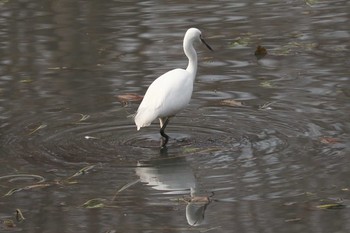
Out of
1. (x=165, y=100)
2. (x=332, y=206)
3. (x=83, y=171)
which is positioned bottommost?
(x=83, y=171)

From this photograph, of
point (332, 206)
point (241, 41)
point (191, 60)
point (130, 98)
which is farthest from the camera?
point (241, 41)

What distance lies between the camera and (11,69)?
13.4m

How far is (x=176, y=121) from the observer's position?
11.2 metres

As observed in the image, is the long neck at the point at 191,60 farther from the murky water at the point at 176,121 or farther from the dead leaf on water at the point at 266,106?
the dead leaf on water at the point at 266,106

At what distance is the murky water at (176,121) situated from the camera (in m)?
8.64

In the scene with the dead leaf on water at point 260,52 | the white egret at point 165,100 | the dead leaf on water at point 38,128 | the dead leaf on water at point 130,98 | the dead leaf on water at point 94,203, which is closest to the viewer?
the dead leaf on water at point 94,203

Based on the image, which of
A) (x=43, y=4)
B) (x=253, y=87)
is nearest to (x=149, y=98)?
(x=253, y=87)

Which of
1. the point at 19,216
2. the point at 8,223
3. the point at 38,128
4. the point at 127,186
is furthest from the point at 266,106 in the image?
the point at 8,223

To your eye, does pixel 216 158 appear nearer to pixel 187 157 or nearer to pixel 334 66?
pixel 187 157

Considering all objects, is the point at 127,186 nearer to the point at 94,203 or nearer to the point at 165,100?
the point at 94,203

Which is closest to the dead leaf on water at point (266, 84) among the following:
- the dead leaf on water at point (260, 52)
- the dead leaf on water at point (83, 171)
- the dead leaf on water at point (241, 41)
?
the dead leaf on water at point (260, 52)

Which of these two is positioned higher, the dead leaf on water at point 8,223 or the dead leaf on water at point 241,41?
the dead leaf on water at point 8,223

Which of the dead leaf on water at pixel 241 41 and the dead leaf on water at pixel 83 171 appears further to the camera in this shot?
the dead leaf on water at pixel 241 41

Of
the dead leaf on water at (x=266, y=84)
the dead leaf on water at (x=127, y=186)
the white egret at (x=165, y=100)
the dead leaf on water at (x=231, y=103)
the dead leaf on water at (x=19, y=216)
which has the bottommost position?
the dead leaf on water at (x=266, y=84)
